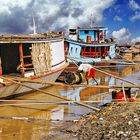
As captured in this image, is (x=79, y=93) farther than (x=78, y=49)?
No

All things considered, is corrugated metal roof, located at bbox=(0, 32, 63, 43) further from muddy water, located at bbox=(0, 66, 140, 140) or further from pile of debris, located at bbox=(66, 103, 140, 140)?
pile of debris, located at bbox=(66, 103, 140, 140)

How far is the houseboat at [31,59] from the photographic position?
1832 centimetres

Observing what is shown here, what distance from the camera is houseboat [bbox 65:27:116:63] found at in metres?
35.3

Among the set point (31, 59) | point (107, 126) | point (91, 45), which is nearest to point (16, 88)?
point (31, 59)

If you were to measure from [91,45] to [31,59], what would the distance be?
58.6 feet

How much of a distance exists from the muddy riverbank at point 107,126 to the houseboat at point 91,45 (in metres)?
21.5

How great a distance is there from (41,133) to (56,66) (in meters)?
10.5

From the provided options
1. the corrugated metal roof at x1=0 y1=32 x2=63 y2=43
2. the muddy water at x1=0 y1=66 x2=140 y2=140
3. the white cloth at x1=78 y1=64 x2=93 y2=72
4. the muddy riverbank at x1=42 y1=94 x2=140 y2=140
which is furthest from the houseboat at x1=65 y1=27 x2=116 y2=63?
the muddy riverbank at x1=42 y1=94 x2=140 y2=140

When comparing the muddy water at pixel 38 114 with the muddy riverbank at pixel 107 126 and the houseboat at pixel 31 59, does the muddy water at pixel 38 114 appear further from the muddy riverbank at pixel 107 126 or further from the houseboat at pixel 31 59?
the houseboat at pixel 31 59

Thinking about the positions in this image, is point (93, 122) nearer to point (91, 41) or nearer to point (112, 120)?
point (112, 120)

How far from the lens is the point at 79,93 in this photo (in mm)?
21469

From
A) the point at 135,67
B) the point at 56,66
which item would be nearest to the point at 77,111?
the point at 56,66

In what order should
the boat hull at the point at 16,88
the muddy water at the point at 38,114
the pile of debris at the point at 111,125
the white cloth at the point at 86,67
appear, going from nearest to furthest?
the pile of debris at the point at 111,125 → the muddy water at the point at 38,114 → the boat hull at the point at 16,88 → the white cloth at the point at 86,67

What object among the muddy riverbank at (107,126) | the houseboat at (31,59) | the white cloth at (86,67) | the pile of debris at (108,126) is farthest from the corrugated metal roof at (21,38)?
the pile of debris at (108,126)
